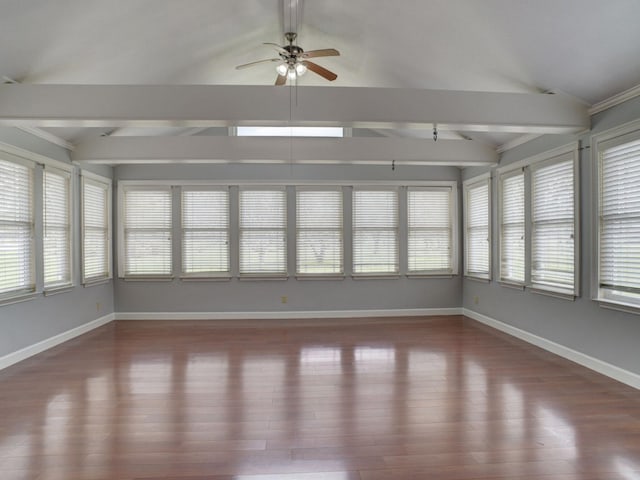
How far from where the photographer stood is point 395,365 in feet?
13.4

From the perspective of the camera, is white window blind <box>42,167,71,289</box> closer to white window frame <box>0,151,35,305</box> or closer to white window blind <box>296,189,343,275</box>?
white window frame <box>0,151,35,305</box>

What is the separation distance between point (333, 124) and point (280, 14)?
1.20m

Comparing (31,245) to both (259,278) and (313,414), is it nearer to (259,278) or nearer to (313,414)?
(259,278)

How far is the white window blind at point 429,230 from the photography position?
6.71 metres

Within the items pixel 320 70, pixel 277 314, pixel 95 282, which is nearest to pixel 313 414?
pixel 320 70

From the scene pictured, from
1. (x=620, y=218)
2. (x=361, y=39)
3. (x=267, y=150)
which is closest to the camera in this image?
(x=620, y=218)

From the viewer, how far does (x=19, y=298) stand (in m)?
4.26

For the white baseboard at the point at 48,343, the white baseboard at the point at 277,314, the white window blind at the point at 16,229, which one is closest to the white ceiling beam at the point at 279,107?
the white window blind at the point at 16,229

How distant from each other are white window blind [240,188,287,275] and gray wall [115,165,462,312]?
177 millimetres

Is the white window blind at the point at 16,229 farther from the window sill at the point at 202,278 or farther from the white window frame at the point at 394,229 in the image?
the white window frame at the point at 394,229

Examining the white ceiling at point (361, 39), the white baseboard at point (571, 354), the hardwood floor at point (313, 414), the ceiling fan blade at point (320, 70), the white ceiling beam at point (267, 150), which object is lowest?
the hardwood floor at point (313, 414)

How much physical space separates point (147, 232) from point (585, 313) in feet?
20.5

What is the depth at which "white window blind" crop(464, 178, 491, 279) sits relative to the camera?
6.01 m

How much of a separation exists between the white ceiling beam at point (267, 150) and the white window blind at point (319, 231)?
1202 millimetres
